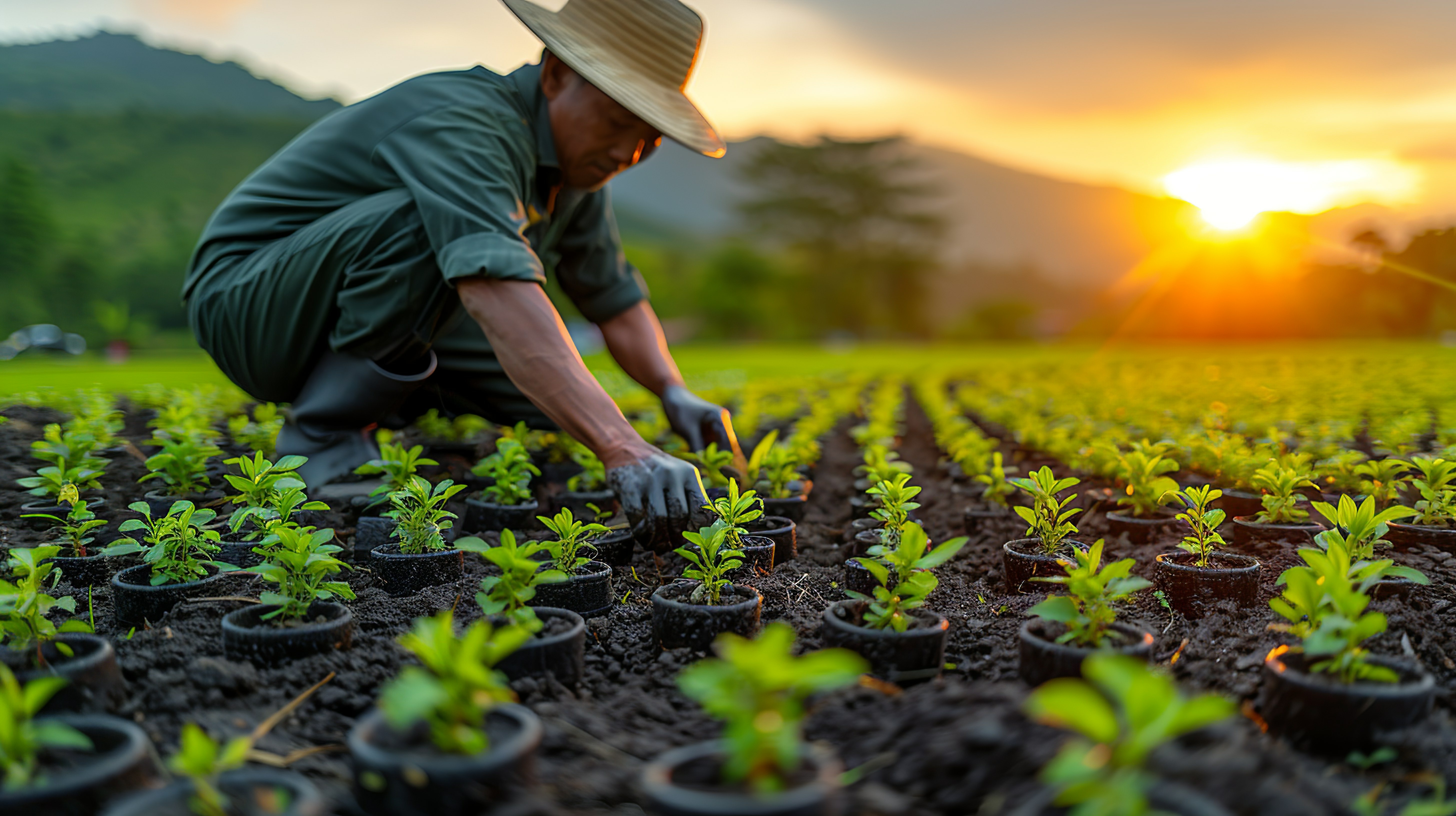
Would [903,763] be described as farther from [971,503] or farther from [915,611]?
[971,503]

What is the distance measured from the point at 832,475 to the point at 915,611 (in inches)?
99.8

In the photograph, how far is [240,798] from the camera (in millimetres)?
967

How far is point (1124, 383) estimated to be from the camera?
319 inches

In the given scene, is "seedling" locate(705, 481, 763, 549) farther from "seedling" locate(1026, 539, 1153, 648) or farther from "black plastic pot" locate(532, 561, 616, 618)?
"seedling" locate(1026, 539, 1153, 648)

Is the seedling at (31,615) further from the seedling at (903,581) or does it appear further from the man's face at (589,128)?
the man's face at (589,128)

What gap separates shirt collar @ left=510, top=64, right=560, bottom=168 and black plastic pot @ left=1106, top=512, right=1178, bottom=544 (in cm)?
231

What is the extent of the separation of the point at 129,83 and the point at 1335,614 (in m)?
114

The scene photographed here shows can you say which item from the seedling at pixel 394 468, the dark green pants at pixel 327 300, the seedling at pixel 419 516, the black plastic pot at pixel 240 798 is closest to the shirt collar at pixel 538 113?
the dark green pants at pixel 327 300

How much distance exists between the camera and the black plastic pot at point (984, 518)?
9.21ft

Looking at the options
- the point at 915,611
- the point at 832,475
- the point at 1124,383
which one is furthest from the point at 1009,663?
the point at 1124,383

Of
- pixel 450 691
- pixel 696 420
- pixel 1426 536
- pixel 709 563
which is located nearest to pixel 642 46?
pixel 696 420

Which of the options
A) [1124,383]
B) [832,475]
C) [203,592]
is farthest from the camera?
[1124,383]

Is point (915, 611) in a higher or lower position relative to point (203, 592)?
higher

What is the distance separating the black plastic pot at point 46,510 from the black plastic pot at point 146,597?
884mm
